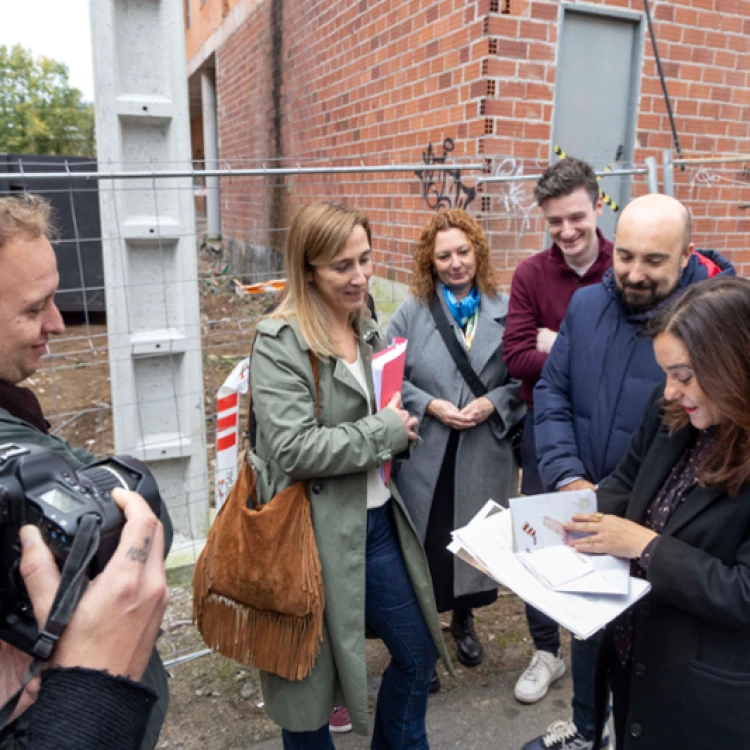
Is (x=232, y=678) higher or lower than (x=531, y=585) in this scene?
lower

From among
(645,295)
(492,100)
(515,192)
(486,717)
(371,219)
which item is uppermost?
(492,100)

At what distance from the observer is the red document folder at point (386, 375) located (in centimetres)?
204

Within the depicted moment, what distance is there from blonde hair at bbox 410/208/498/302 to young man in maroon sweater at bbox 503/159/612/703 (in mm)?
158

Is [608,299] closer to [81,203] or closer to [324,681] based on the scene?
[324,681]

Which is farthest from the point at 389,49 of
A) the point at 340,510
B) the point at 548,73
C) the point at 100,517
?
the point at 100,517

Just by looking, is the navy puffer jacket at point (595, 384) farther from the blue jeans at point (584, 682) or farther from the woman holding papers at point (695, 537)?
the blue jeans at point (584, 682)

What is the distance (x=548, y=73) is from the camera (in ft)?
12.0

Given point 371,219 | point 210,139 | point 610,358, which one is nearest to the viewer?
point 610,358

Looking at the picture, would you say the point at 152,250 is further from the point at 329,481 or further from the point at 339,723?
the point at 339,723

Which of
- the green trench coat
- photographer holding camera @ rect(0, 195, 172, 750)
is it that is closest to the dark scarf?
photographer holding camera @ rect(0, 195, 172, 750)

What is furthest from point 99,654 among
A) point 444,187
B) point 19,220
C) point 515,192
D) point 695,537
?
point 444,187

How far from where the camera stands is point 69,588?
0.81 metres

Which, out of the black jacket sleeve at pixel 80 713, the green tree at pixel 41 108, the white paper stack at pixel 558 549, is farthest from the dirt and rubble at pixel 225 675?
the green tree at pixel 41 108

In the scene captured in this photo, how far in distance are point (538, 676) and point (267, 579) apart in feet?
4.73
